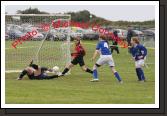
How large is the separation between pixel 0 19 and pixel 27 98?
268cm

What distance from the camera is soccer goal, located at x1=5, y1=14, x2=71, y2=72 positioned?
73.3ft

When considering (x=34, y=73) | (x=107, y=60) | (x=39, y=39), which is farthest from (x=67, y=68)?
(x=39, y=39)

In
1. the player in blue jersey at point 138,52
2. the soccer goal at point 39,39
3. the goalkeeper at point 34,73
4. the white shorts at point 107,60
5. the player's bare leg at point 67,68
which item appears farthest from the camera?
the soccer goal at point 39,39

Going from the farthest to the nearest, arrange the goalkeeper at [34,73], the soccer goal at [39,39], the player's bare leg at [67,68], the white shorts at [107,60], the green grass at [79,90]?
the soccer goal at [39,39] < the player's bare leg at [67,68] < the goalkeeper at [34,73] < the white shorts at [107,60] < the green grass at [79,90]

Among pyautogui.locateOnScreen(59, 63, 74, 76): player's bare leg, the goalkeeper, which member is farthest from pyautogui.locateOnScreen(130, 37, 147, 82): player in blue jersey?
the goalkeeper

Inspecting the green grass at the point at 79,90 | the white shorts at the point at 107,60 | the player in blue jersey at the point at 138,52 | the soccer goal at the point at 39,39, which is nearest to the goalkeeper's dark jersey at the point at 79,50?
the green grass at the point at 79,90

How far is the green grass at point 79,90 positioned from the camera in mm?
14906

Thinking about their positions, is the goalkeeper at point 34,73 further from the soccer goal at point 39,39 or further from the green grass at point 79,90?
the soccer goal at point 39,39

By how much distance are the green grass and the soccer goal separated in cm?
164

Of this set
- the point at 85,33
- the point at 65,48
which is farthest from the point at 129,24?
the point at 65,48

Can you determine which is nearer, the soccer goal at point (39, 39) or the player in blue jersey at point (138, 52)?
the player in blue jersey at point (138, 52)

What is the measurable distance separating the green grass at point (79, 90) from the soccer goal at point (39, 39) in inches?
64.6

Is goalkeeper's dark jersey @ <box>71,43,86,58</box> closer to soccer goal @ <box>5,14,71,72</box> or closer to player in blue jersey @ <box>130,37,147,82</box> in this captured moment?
player in blue jersey @ <box>130,37,147,82</box>
